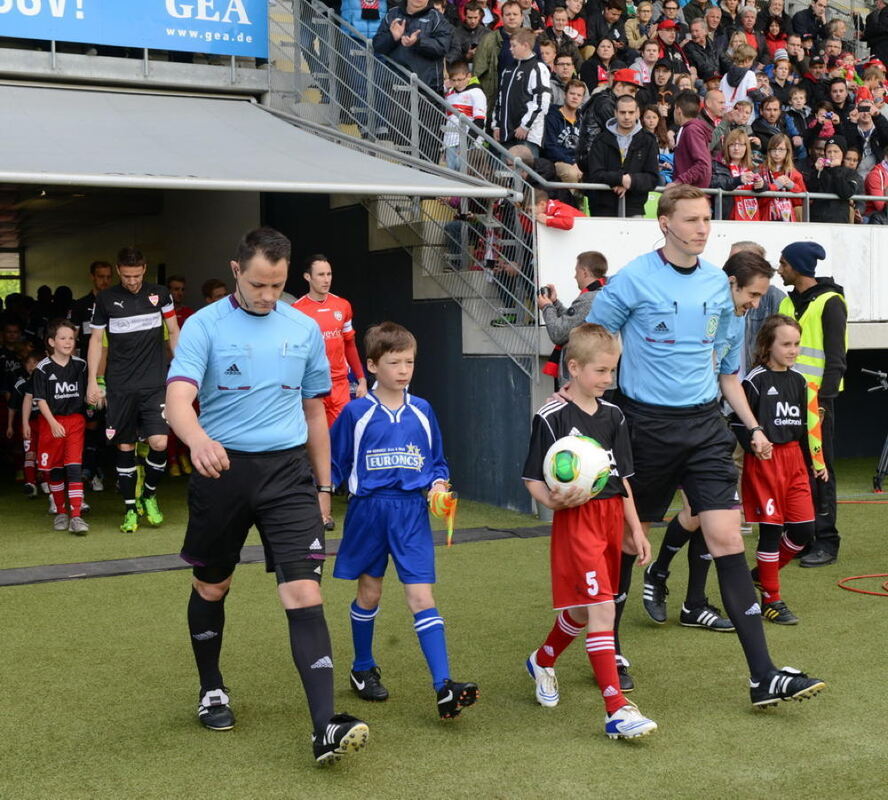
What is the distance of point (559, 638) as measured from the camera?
16.1ft

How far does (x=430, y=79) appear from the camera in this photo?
11125mm

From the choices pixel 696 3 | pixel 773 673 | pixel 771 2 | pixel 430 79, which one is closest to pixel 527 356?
pixel 430 79

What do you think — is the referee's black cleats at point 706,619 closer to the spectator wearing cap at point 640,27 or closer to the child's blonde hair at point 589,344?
the child's blonde hair at point 589,344

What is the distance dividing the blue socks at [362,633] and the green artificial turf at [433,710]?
0.51ft

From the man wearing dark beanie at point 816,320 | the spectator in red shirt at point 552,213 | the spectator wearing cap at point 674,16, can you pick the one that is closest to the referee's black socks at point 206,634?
the man wearing dark beanie at point 816,320

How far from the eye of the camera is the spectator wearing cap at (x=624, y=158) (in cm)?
1013

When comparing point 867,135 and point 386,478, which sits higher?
point 867,135

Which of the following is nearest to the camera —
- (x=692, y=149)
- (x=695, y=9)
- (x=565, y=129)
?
(x=692, y=149)

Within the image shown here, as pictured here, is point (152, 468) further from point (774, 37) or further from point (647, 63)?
point (774, 37)

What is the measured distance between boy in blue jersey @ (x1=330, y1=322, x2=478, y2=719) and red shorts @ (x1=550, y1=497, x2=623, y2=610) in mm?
488

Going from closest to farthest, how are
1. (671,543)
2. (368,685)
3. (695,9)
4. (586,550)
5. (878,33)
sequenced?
1. (586,550)
2. (368,685)
3. (671,543)
4. (695,9)
5. (878,33)

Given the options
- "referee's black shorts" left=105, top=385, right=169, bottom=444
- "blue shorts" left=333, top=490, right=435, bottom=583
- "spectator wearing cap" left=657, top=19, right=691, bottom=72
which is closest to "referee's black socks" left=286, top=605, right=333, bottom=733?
"blue shorts" left=333, top=490, right=435, bottom=583

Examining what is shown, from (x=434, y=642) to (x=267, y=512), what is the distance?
835mm

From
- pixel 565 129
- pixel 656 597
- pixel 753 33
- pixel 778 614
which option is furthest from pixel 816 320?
pixel 753 33
